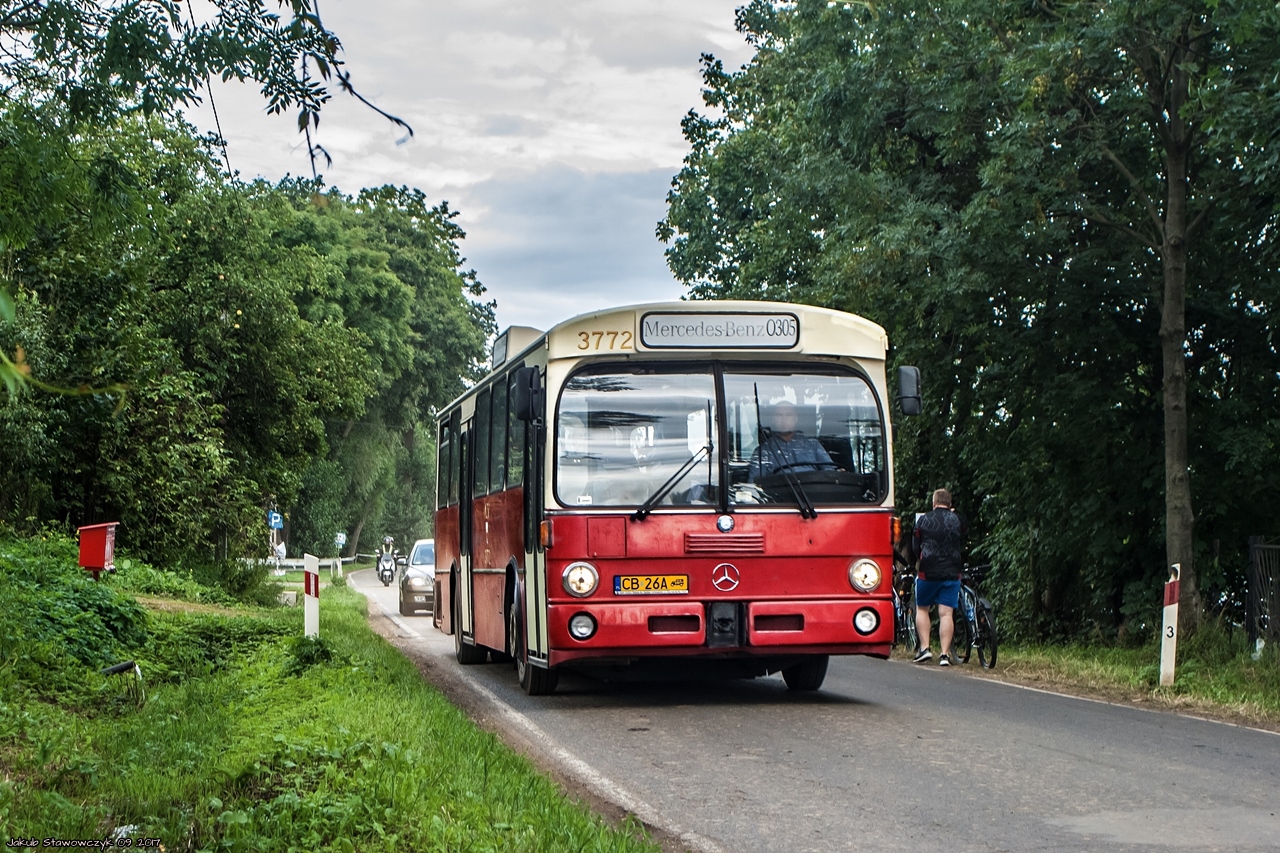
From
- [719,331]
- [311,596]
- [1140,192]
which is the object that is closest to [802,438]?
[719,331]

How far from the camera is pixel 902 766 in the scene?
8.73 metres

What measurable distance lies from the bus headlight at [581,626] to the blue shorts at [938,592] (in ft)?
20.9

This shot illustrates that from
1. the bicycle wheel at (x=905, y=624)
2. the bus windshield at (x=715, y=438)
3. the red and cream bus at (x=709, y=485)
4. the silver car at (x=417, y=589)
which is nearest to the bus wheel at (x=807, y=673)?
the red and cream bus at (x=709, y=485)

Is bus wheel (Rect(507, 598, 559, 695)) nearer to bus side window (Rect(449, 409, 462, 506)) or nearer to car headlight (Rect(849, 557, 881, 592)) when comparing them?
car headlight (Rect(849, 557, 881, 592))

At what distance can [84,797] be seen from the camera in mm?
6887

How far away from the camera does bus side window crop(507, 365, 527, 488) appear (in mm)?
13047

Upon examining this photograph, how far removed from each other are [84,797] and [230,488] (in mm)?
22600

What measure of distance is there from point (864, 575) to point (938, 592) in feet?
17.3

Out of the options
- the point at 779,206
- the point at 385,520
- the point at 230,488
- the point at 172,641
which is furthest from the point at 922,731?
the point at 385,520

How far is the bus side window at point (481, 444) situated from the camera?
15.4 metres

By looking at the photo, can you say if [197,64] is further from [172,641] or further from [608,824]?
[172,641]

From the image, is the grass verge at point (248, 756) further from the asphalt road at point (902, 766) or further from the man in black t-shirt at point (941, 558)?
the man in black t-shirt at point (941, 558)

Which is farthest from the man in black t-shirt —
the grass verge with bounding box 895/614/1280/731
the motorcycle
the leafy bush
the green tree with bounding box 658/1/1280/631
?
the motorcycle

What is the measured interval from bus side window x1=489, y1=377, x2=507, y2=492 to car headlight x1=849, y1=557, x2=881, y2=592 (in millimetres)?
3531
